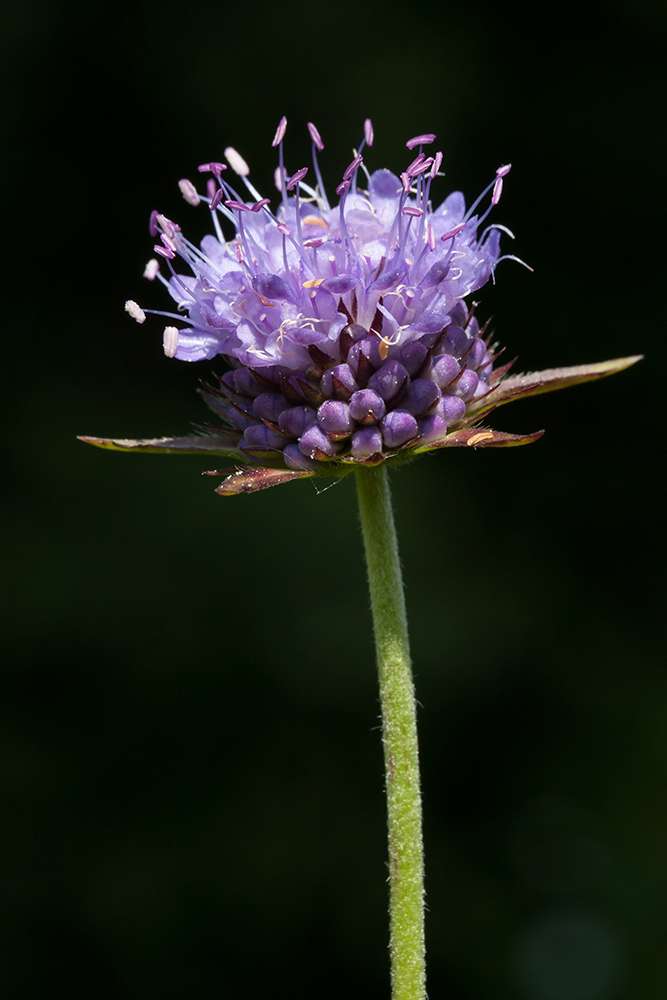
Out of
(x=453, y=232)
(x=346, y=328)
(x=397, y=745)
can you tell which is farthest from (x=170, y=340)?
(x=397, y=745)

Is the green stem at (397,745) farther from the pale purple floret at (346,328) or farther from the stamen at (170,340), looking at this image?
the stamen at (170,340)

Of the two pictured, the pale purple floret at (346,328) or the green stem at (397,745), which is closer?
the green stem at (397,745)

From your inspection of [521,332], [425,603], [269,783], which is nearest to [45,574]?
[269,783]

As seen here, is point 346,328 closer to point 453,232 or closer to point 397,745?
point 453,232

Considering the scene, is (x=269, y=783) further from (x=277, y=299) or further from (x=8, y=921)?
(x=277, y=299)

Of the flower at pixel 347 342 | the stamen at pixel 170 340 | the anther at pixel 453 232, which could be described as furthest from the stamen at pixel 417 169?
the stamen at pixel 170 340

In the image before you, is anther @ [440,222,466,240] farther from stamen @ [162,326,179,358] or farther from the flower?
stamen @ [162,326,179,358]
